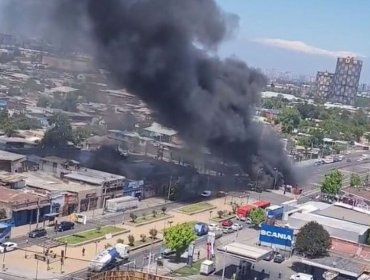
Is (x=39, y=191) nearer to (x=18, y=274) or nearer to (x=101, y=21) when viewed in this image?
(x=18, y=274)

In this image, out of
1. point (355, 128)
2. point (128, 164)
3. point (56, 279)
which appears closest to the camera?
point (56, 279)

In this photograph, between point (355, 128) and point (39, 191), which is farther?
point (355, 128)

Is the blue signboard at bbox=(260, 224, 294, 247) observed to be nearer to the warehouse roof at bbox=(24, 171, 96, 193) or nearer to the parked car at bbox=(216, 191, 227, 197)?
the warehouse roof at bbox=(24, 171, 96, 193)

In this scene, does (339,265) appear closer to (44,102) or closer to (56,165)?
(56,165)

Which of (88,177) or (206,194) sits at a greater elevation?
(88,177)

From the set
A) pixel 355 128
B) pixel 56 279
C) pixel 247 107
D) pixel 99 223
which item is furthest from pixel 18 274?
pixel 355 128

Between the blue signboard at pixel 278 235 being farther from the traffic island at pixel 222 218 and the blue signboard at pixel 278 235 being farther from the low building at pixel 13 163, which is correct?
the low building at pixel 13 163

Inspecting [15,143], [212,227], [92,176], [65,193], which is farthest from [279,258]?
[15,143]
